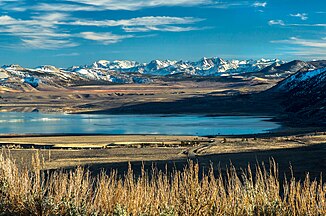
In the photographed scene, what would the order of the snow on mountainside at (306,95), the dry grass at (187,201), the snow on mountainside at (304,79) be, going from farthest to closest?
1. the snow on mountainside at (304,79)
2. the snow on mountainside at (306,95)
3. the dry grass at (187,201)

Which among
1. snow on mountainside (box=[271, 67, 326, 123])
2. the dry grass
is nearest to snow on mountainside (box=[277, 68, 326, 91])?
snow on mountainside (box=[271, 67, 326, 123])

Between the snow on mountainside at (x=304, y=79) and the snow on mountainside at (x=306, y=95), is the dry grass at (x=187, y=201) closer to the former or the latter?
the snow on mountainside at (x=306, y=95)

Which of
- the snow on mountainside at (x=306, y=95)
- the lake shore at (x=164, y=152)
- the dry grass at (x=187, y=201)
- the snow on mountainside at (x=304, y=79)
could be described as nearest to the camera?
the dry grass at (x=187, y=201)

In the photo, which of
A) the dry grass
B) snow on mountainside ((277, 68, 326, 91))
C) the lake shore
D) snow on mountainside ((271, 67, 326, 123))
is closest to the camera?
the dry grass

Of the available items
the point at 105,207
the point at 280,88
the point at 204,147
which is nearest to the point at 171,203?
the point at 105,207

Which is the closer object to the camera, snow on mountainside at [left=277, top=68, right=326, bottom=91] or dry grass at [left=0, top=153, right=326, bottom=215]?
dry grass at [left=0, top=153, right=326, bottom=215]

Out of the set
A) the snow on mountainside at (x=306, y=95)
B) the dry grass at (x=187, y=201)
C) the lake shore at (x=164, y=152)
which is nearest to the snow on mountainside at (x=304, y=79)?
the snow on mountainside at (x=306, y=95)

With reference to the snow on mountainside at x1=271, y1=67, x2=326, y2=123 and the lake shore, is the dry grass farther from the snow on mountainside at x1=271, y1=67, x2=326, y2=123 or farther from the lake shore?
the snow on mountainside at x1=271, y1=67, x2=326, y2=123

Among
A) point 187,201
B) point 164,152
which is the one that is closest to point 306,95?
point 164,152

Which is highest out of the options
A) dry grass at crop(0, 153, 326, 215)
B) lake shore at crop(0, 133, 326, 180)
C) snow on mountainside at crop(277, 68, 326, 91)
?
snow on mountainside at crop(277, 68, 326, 91)

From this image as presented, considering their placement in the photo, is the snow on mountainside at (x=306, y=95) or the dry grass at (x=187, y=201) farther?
the snow on mountainside at (x=306, y=95)

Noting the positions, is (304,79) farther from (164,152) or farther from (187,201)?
(187,201)
